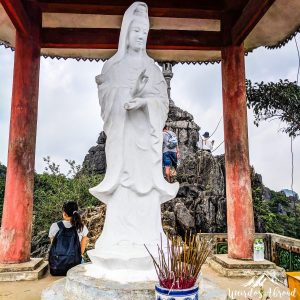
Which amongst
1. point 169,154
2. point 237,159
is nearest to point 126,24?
point 237,159

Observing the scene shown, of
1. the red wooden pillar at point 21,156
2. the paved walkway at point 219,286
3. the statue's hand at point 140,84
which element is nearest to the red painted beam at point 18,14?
the red wooden pillar at point 21,156

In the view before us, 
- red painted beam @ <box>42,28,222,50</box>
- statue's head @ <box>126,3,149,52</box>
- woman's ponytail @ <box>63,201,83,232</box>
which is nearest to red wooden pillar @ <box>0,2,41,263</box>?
red painted beam @ <box>42,28,222,50</box>

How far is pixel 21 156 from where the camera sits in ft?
15.3

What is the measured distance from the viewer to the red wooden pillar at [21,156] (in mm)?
4500

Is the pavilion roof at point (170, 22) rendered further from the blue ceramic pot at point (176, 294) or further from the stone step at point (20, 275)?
the blue ceramic pot at point (176, 294)

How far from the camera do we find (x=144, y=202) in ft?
9.85

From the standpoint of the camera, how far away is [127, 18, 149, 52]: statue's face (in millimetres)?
3186

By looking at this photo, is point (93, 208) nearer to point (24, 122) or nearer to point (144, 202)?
point (24, 122)

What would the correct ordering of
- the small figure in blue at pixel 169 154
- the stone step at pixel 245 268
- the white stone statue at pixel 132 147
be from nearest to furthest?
1. the white stone statue at pixel 132 147
2. the stone step at pixel 245 268
3. the small figure in blue at pixel 169 154

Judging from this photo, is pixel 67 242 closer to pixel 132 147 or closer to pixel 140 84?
pixel 132 147

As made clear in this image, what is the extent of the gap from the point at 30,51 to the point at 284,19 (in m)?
3.74

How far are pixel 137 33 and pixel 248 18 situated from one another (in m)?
2.29

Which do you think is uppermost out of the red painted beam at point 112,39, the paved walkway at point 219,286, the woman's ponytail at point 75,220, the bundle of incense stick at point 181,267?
the red painted beam at point 112,39

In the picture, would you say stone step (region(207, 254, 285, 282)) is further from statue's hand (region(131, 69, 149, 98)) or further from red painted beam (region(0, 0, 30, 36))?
red painted beam (region(0, 0, 30, 36))
